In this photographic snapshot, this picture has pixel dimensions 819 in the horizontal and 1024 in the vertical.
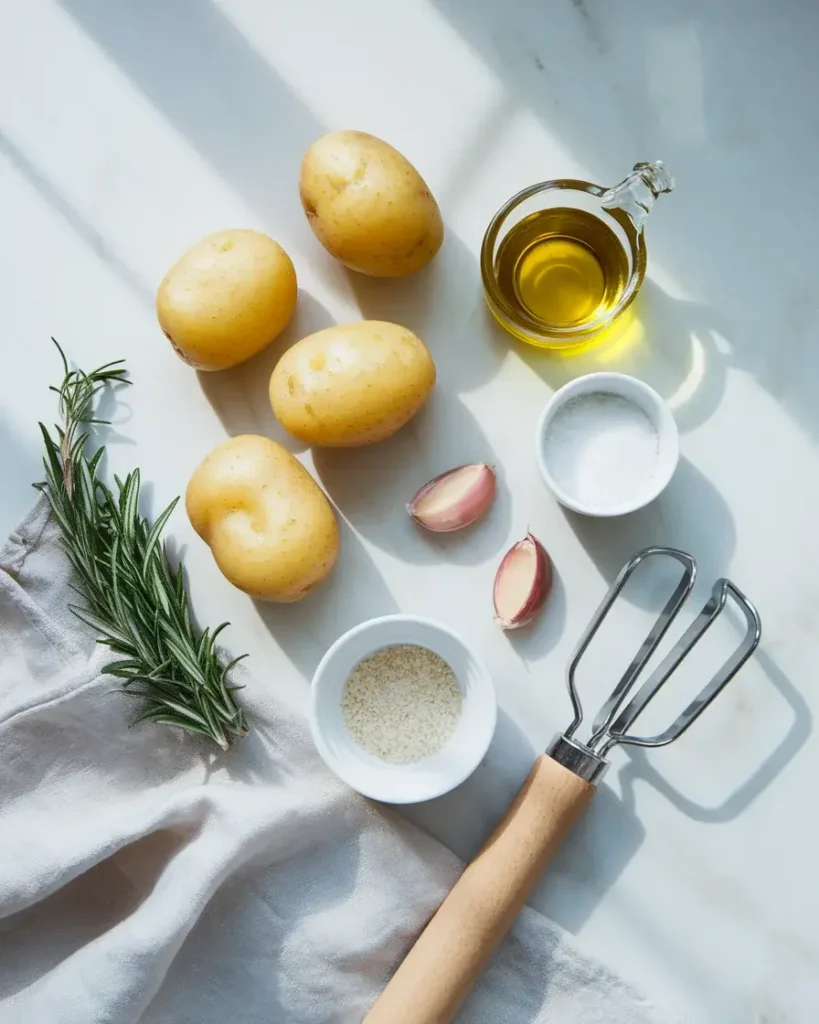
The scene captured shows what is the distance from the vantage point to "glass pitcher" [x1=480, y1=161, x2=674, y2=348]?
2.96 feet

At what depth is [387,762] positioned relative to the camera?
0.90m

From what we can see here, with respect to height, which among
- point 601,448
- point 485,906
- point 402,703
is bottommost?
point 485,906

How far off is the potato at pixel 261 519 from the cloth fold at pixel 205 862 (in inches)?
5.3

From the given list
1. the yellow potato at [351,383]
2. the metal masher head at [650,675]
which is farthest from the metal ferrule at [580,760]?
the yellow potato at [351,383]

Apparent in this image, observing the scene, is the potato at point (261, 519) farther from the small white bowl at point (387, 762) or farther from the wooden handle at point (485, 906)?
the wooden handle at point (485, 906)

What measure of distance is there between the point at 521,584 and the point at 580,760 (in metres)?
0.17

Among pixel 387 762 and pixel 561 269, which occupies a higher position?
pixel 561 269

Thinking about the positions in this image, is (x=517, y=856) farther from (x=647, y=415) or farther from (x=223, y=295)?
(x=223, y=295)

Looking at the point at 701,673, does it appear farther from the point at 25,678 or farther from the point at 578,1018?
the point at 25,678

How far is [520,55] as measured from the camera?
96 centimetres

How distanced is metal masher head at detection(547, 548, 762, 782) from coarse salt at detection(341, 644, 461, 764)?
11 centimetres

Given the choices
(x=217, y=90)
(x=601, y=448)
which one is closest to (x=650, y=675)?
(x=601, y=448)

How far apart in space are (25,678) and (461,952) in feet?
1.54

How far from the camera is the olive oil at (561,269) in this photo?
92 cm
